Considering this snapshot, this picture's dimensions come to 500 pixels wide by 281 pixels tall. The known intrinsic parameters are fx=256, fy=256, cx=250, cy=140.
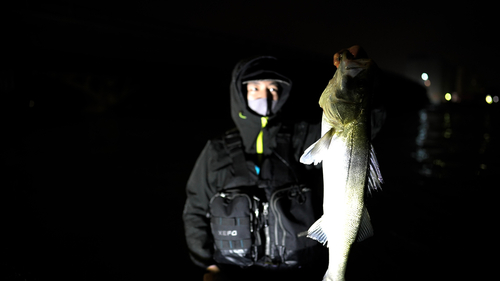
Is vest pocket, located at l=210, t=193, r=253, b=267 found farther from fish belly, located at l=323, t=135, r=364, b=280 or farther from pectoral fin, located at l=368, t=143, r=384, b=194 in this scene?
pectoral fin, located at l=368, t=143, r=384, b=194

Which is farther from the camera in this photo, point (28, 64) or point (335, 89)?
point (28, 64)

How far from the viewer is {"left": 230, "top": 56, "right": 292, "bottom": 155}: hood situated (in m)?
2.62

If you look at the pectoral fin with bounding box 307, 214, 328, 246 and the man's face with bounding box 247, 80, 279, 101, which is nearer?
the pectoral fin with bounding box 307, 214, 328, 246

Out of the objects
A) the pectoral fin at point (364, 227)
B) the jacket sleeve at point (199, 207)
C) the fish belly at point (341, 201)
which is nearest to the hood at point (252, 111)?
the jacket sleeve at point (199, 207)

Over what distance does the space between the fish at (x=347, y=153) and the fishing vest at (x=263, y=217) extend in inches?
29.0

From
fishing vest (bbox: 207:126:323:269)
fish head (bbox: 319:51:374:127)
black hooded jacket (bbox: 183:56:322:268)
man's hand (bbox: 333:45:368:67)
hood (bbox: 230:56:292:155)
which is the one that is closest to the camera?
fish head (bbox: 319:51:374:127)

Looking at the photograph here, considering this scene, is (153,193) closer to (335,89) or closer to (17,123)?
(335,89)

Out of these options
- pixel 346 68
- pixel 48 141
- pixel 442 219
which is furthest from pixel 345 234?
pixel 48 141

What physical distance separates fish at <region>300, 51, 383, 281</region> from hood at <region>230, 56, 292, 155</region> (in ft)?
3.58

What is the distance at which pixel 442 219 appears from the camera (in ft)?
16.7

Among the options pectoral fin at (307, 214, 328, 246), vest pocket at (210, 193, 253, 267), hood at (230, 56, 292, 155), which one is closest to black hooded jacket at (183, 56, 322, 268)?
hood at (230, 56, 292, 155)

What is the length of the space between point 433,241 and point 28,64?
69.4ft

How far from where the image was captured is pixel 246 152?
107 inches

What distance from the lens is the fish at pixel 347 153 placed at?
1.52 m
